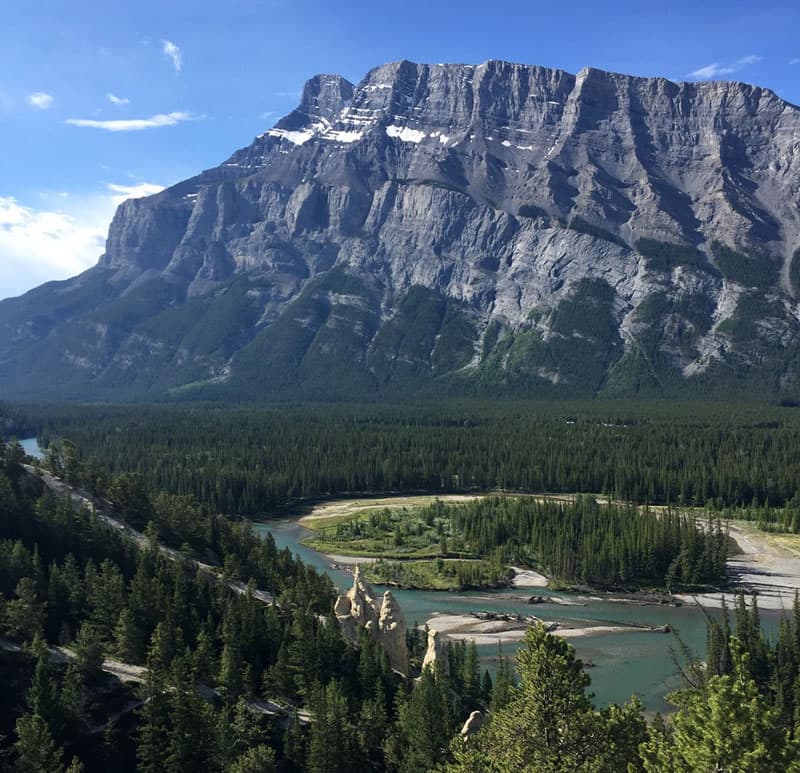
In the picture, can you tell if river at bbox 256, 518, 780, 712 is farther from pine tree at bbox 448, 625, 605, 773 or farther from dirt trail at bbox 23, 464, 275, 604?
pine tree at bbox 448, 625, 605, 773

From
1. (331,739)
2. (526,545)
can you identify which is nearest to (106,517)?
(331,739)

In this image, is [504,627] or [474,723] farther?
[504,627]

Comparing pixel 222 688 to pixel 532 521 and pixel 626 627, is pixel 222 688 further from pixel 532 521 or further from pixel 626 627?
pixel 532 521

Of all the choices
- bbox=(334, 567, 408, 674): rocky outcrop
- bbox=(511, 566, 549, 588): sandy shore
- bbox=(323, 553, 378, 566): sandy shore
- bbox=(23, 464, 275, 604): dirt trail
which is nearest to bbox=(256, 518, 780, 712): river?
bbox=(511, 566, 549, 588): sandy shore

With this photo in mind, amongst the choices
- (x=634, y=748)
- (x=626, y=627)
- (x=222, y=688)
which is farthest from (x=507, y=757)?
(x=626, y=627)

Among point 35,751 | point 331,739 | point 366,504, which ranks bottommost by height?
point 366,504

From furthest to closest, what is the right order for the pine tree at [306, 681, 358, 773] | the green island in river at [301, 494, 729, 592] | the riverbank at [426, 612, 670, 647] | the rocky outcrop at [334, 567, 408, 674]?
the green island in river at [301, 494, 729, 592]
the riverbank at [426, 612, 670, 647]
the rocky outcrop at [334, 567, 408, 674]
the pine tree at [306, 681, 358, 773]

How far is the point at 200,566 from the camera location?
93.8m

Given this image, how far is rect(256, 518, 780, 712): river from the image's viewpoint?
7531cm

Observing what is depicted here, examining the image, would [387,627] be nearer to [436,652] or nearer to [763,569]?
[436,652]

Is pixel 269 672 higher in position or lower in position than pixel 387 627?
lower

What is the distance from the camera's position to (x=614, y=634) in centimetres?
9169

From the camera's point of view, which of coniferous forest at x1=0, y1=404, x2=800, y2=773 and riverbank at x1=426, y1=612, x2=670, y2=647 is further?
riverbank at x1=426, y1=612, x2=670, y2=647

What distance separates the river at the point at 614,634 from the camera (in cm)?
7531
